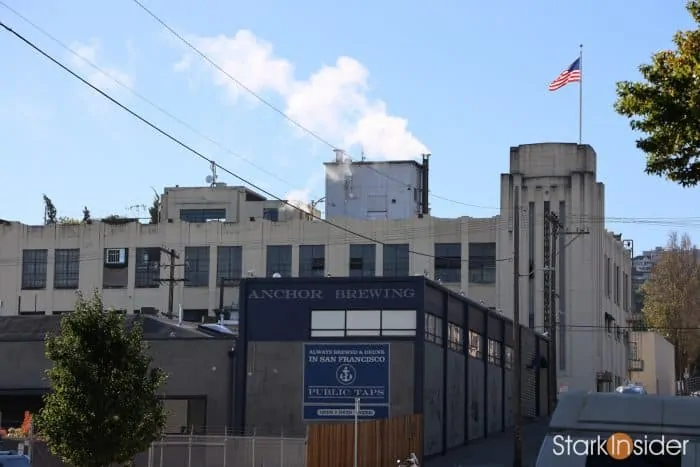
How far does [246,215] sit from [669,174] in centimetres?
8131

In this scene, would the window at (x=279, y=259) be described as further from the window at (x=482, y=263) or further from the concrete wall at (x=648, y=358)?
the concrete wall at (x=648, y=358)

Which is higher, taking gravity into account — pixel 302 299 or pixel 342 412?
pixel 302 299

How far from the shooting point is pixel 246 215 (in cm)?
9931

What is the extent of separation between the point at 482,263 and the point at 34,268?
37626 mm

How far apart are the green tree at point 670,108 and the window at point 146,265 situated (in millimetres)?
76020

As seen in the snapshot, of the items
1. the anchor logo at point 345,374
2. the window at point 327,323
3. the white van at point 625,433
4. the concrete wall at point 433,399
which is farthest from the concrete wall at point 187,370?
the white van at point 625,433

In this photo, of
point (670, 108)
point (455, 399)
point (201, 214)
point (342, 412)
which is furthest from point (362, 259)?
point (670, 108)

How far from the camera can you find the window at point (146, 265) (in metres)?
92.4

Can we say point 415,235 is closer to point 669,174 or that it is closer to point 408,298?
point 408,298

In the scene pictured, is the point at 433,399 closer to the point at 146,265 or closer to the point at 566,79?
the point at 566,79

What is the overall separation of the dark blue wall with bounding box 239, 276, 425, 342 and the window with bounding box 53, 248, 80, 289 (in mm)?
50964

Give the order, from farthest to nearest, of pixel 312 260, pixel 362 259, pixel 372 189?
pixel 372 189 → pixel 312 260 → pixel 362 259

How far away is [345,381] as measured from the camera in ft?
147

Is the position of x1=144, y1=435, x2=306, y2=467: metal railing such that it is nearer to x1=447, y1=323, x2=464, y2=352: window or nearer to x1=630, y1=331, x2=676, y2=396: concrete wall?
x1=447, y1=323, x2=464, y2=352: window
